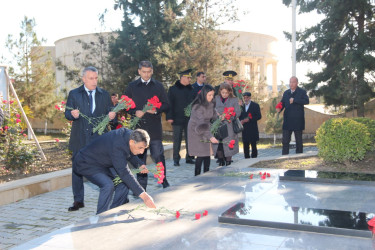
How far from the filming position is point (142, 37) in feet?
65.4

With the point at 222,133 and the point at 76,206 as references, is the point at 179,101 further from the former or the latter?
the point at 76,206

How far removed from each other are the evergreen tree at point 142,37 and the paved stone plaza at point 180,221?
12917 millimetres

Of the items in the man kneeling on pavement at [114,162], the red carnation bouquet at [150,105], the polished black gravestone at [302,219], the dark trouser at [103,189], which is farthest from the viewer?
the red carnation bouquet at [150,105]

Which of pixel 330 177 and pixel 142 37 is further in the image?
pixel 142 37

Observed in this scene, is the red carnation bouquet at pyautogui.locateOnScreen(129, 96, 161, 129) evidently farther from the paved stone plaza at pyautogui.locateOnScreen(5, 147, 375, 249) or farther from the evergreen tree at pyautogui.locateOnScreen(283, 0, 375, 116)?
the evergreen tree at pyautogui.locateOnScreen(283, 0, 375, 116)

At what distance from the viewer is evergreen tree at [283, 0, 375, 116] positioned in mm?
15148

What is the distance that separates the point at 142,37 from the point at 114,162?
16.5 meters

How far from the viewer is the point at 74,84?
65.2 ft

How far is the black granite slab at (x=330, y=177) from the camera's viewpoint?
5781 mm

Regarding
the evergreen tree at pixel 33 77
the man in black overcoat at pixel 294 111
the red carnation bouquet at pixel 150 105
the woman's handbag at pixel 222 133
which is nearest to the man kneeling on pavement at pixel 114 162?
the red carnation bouquet at pixel 150 105

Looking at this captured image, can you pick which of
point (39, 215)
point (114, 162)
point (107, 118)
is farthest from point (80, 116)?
point (114, 162)

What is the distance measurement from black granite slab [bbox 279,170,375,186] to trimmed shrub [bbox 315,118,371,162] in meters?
0.58

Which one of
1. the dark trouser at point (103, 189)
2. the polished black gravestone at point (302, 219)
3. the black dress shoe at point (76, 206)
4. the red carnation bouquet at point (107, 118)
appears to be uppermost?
the red carnation bouquet at point (107, 118)

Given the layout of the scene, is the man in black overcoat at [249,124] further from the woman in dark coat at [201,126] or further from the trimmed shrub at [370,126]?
the woman in dark coat at [201,126]
